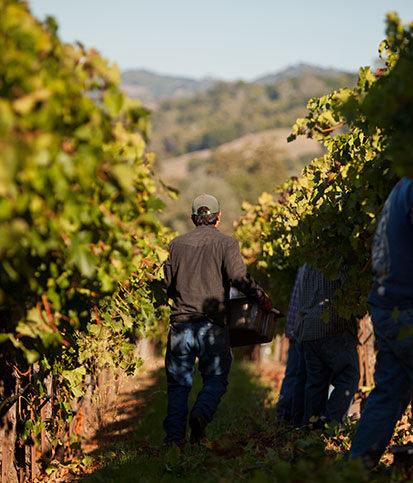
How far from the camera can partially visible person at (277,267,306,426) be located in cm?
633

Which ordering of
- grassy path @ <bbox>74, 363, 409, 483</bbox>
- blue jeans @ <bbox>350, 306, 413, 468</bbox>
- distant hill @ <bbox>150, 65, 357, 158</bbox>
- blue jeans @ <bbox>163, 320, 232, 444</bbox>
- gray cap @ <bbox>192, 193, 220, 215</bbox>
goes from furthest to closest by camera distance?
distant hill @ <bbox>150, 65, 357, 158</bbox> → gray cap @ <bbox>192, 193, 220, 215</bbox> → blue jeans @ <bbox>163, 320, 232, 444</bbox> → blue jeans @ <bbox>350, 306, 413, 468</bbox> → grassy path @ <bbox>74, 363, 409, 483</bbox>

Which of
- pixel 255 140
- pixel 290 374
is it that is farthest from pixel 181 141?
pixel 290 374

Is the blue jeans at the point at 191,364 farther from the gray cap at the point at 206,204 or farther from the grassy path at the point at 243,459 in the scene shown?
the gray cap at the point at 206,204

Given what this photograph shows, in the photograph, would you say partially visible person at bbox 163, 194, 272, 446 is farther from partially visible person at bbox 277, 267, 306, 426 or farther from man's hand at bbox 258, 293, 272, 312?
partially visible person at bbox 277, 267, 306, 426

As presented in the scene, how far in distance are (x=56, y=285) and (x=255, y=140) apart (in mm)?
113985

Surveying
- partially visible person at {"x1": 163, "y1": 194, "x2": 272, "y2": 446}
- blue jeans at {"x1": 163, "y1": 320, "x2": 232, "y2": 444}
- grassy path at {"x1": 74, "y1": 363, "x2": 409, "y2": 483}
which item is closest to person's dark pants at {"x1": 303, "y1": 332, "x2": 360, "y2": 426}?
grassy path at {"x1": 74, "y1": 363, "x2": 409, "y2": 483}

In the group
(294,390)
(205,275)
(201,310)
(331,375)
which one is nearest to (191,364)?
(201,310)

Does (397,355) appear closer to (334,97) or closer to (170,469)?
(170,469)

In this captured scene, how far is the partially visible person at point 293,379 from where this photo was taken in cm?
633

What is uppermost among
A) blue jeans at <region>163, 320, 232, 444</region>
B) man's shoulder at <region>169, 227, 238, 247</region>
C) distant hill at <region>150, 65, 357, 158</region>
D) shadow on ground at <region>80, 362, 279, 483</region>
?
distant hill at <region>150, 65, 357, 158</region>

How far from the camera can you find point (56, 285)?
300cm

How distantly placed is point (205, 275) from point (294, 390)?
1.93m

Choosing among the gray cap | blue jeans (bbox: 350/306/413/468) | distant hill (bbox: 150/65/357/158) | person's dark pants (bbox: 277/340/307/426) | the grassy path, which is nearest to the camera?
the grassy path

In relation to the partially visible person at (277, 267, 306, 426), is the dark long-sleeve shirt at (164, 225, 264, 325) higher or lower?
higher
